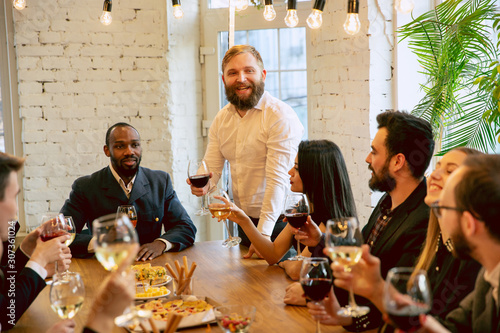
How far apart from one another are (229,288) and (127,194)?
4.11ft

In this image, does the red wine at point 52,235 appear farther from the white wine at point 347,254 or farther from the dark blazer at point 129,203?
the white wine at point 347,254

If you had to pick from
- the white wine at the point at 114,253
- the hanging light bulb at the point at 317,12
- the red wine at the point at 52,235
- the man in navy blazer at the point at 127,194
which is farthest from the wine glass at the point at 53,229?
the hanging light bulb at the point at 317,12

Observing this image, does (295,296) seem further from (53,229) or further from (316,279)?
(53,229)

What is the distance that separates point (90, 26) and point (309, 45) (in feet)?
5.54

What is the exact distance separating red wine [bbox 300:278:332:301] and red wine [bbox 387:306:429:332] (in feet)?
1.29

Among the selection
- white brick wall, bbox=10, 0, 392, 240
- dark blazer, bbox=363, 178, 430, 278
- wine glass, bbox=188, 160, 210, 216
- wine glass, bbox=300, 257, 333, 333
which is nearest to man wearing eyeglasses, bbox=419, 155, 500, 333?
wine glass, bbox=300, 257, 333, 333

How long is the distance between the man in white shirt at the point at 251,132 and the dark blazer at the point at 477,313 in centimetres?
173

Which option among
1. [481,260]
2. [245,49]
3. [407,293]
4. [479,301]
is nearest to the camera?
[407,293]

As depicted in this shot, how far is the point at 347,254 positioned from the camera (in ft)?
5.18

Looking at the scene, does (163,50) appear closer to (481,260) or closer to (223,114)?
(223,114)

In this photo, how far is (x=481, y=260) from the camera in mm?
1427

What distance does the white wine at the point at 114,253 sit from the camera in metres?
1.36

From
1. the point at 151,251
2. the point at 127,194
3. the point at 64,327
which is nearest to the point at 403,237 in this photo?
the point at 64,327

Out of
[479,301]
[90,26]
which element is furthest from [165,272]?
[90,26]
